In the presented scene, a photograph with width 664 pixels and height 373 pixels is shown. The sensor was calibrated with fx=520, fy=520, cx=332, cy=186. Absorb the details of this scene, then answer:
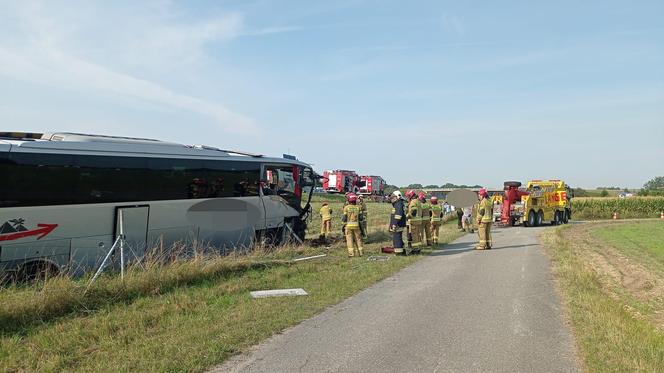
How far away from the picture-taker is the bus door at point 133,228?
10859mm

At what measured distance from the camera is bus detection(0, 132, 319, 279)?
922 centimetres

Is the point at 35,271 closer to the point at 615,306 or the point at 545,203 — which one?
the point at 615,306

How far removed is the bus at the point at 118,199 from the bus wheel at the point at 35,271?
0.06 ft

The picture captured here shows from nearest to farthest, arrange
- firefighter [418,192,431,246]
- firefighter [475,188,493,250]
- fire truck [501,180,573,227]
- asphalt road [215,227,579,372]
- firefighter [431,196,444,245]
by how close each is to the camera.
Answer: asphalt road [215,227,579,372] < firefighter [475,188,493,250] < firefighter [418,192,431,246] < firefighter [431,196,444,245] < fire truck [501,180,573,227]

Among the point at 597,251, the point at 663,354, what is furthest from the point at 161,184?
the point at 597,251

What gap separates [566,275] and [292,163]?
8.82 metres

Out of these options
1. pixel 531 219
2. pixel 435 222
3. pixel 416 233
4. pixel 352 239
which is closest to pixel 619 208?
pixel 531 219

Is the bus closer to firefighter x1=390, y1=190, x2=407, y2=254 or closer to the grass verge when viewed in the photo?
the grass verge

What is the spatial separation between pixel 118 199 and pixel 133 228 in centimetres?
71

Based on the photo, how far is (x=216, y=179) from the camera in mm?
13414

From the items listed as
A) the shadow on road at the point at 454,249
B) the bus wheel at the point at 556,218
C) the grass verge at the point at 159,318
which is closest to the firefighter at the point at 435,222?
the shadow on road at the point at 454,249

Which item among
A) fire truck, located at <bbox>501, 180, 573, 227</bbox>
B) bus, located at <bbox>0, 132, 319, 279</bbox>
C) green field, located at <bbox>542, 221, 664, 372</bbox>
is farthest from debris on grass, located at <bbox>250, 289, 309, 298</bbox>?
fire truck, located at <bbox>501, 180, 573, 227</bbox>

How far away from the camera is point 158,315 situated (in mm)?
7176

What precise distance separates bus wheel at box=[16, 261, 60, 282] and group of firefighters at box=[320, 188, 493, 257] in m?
7.39
